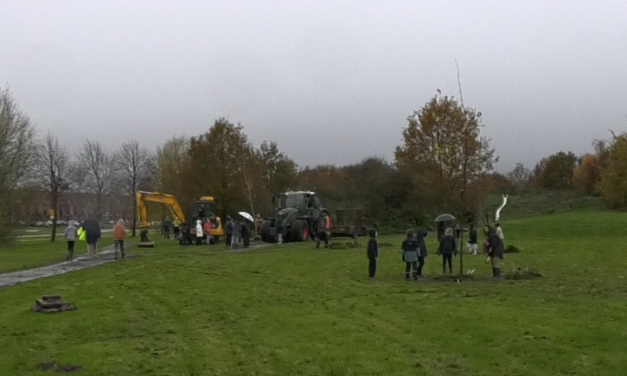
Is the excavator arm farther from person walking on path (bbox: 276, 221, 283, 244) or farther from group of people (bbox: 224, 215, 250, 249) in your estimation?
person walking on path (bbox: 276, 221, 283, 244)

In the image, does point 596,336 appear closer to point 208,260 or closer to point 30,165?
point 208,260

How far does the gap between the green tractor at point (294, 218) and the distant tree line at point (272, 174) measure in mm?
6943

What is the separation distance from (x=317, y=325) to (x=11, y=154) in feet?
132

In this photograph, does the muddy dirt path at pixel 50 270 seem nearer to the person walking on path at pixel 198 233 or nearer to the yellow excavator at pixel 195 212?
the person walking on path at pixel 198 233

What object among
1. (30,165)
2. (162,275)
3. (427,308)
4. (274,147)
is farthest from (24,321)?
(274,147)

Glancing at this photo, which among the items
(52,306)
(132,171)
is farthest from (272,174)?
(52,306)

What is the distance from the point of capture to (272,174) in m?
67.9

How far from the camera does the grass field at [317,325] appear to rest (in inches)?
382

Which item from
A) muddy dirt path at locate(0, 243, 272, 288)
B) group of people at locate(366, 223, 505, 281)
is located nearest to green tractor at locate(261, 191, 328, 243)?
muddy dirt path at locate(0, 243, 272, 288)

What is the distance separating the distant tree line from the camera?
150 feet

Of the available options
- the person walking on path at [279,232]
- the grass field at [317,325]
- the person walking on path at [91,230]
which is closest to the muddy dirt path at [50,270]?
the person walking on path at [91,230]

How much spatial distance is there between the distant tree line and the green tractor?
22.8 ft

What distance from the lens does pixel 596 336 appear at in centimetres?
1119

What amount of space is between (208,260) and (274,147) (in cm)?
4076
